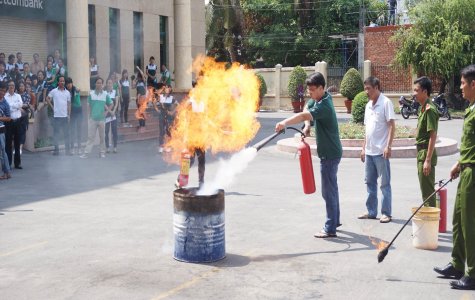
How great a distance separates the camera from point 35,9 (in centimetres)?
2247

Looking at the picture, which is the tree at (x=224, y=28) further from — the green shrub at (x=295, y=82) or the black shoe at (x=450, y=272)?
the black shoe at (x=450, y=272)

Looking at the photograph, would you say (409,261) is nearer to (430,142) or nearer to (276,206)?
(430,142)

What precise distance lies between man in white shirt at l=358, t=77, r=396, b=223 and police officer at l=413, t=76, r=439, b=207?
0.79 meters

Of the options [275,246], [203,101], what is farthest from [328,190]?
[203,101]

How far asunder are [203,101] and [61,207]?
3.31 m

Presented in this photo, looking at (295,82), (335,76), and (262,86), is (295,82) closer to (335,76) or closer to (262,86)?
(262,86)

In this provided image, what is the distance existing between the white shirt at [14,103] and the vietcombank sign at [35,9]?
742 centimetres

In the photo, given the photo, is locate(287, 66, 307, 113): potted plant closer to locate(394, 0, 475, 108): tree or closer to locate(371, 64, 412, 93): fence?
locate(371, 64, 412, 93): fence

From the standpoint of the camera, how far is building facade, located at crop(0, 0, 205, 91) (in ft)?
69.6

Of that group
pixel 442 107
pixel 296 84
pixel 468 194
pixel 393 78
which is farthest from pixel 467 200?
pixel 393 78

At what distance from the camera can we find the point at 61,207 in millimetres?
10453

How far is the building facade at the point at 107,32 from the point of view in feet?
69.6

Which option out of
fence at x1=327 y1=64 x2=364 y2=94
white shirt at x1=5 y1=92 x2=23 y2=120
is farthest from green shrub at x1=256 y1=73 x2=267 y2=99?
white shirt at x1=5 y1=92 x2=23 y2=120

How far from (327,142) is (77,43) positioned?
48.7ft
